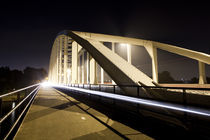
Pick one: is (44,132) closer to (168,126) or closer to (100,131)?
(100,131)

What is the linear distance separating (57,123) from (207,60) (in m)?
23.7

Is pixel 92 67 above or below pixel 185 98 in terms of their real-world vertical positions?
above

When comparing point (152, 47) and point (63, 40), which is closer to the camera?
point (152, 47)

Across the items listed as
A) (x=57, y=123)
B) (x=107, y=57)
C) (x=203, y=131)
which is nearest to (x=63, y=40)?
(x=107, y=57)

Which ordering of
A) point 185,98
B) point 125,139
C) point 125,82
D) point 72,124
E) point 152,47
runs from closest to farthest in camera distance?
point 125,139, point 185,98, point 72,124, point 125,82, point 152,47

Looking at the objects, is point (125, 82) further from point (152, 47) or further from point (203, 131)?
A: point (152, 47)

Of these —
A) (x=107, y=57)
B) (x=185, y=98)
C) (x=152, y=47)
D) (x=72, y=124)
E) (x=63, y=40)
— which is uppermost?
(x=63, y=40)

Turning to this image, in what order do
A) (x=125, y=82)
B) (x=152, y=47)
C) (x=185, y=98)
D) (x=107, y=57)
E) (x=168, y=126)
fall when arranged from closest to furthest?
(x=168, y=126), (x=185, y=98), (x=125, y=82), (x=107, y=57), (x=152, y=47)

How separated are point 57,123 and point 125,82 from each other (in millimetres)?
4343

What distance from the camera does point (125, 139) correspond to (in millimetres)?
3207

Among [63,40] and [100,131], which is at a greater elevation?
[63,40]

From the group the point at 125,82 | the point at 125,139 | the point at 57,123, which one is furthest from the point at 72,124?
the point at 125,82

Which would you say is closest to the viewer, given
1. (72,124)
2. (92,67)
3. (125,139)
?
(125,139)

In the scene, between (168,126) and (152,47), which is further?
(152,47)
